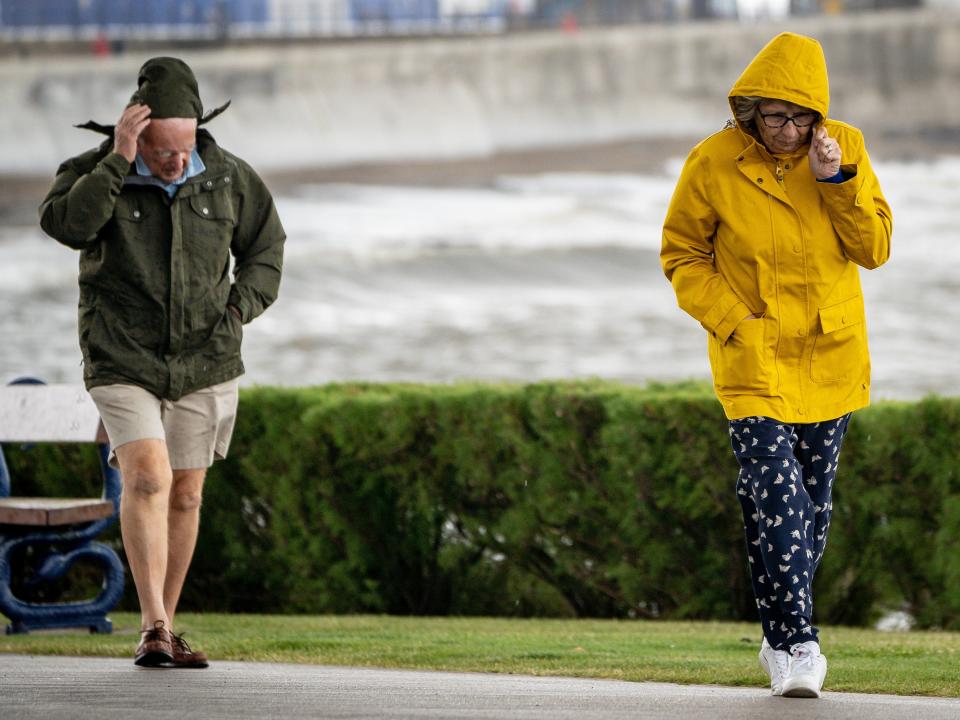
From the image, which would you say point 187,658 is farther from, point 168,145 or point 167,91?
point 167,91

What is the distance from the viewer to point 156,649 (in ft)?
15.3

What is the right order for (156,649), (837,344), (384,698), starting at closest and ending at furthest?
(384,698) → (837,344) → (156,649)

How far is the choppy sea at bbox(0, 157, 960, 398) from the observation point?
20656 millimetres

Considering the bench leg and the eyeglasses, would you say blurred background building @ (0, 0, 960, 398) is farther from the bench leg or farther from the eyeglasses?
the eyeglasses

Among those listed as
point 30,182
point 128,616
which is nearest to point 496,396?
point 128,616

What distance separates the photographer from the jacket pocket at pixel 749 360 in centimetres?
422

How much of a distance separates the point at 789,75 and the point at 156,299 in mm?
1883

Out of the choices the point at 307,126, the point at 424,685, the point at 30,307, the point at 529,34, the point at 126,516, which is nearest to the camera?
the point at 424,685

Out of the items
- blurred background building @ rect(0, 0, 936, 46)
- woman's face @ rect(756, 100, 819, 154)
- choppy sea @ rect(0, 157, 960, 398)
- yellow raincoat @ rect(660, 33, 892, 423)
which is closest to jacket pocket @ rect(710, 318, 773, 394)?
→ yellow raincoat @ rect(660, 33, 892, 423)

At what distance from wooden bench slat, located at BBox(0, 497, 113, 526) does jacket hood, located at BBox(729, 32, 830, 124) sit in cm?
294

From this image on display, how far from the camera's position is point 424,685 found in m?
4.34

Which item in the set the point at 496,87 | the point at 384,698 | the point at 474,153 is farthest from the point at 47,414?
the point at 496,87

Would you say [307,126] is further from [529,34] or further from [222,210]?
[222,210]

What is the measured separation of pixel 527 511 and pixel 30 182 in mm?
26531
